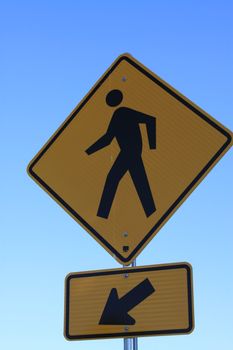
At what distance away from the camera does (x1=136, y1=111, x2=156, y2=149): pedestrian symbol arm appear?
9.60 ft

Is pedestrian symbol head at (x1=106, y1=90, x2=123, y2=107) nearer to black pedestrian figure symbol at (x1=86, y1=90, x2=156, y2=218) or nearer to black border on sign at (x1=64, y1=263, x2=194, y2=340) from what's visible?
black pedestrian figure symbol at (x1=86, y1=90, x2=156, y2=218)

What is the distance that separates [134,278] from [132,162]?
557mm

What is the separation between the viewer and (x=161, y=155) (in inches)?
114

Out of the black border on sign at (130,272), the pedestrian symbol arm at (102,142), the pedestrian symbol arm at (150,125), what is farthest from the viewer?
the pedestrian symbol arm at (102,142)

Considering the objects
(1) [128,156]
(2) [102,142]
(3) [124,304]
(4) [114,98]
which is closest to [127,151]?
(1) [128,156]

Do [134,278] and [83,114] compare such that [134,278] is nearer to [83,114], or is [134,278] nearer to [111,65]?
[83,114]

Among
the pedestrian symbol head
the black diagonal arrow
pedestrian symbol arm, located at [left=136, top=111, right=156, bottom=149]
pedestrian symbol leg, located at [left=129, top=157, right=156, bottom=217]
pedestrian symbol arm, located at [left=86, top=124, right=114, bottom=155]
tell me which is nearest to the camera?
the black diagonal arrow

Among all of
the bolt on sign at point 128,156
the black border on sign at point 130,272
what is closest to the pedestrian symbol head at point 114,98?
the bolt on sign at point 128,156

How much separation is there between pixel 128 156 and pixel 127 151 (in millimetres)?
31

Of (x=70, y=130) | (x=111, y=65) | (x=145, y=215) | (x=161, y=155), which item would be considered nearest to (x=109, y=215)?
(x=145, y=215)

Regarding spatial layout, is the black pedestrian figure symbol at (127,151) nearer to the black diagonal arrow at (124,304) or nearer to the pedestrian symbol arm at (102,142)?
the pedestrian symbol arm at (102,142)

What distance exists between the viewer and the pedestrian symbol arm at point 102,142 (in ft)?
9.99

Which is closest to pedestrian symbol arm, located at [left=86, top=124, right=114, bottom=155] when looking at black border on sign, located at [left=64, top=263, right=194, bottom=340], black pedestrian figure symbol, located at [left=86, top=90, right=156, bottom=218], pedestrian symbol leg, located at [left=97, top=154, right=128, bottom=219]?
black pedestrian figure symbol, located at [left=86, top=90, right=156, bottom=218]

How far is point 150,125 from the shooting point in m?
2.98
